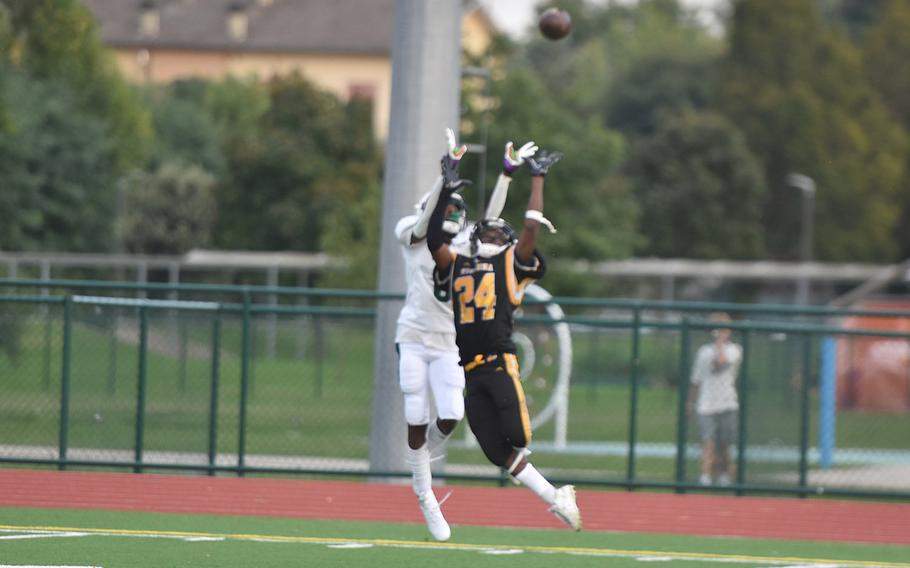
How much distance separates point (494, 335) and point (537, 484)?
38.4 inches

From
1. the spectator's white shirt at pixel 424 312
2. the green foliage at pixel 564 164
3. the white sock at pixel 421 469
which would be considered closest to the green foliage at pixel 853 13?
the green foliage at pixel 564 164

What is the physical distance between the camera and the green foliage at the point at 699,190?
66.2 m

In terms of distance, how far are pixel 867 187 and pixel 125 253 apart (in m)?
34.9

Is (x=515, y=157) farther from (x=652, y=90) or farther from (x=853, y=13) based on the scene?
(x=853, y=13)

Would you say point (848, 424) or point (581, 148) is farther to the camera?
point (581, 148)

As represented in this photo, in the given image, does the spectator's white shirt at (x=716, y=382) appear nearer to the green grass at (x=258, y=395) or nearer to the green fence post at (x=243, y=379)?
the green grass at (x=258, y=395)

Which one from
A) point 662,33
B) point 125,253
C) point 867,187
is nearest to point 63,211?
point 125,253

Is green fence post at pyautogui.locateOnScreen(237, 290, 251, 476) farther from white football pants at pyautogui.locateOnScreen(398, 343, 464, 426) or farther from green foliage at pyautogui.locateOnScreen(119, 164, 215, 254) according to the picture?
green foliage at pyautogui.locateOnScreen(119, 164, 215, 254)

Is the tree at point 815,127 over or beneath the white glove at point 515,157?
over

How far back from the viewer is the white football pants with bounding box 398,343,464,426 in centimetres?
1081

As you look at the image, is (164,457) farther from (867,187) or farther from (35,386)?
(867,187)

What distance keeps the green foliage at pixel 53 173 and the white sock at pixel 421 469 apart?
32.4 meters

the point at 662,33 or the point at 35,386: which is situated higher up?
the point at 662,33

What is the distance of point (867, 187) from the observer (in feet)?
232
